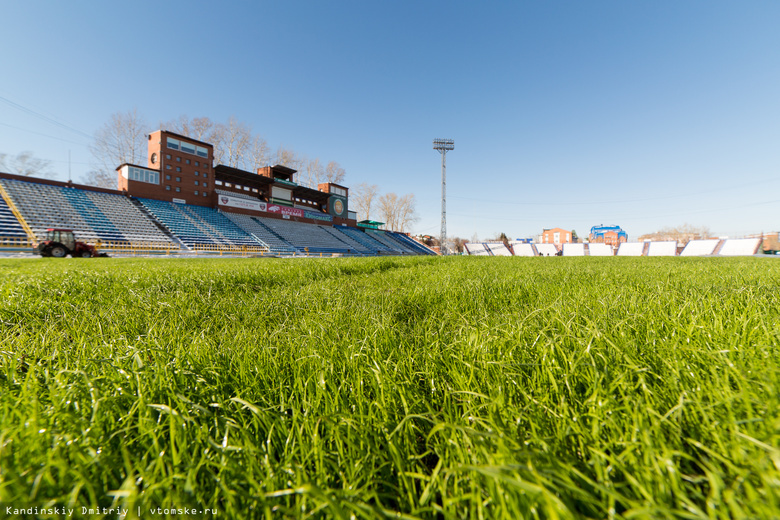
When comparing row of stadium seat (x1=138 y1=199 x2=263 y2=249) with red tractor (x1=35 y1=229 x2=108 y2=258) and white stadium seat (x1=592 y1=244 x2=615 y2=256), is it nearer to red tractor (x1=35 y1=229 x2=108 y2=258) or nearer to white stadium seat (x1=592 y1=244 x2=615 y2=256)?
red tractor (x1=35 y1=229 x2=108 y2=258)

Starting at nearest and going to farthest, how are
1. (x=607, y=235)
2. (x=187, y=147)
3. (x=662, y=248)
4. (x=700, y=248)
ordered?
1. (x=187, y=147)
2. (x=700, y=248)
3. (x=662, y=248)
4. (x=607, y=235)

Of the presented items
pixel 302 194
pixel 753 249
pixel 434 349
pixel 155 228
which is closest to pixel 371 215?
pixel 302 194

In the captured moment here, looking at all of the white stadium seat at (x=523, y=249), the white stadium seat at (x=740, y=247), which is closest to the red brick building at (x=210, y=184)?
the white stadium seat at (x=523, y=249)

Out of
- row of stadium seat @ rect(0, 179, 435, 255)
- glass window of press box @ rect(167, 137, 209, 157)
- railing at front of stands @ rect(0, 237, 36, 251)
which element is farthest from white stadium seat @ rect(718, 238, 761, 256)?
railing at front of stands @ rect(0, 237, 36, 251)

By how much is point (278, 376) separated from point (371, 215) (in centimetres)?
5284

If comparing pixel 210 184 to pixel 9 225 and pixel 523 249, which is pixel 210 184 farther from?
pixel 523 249

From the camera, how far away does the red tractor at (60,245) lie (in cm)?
1581

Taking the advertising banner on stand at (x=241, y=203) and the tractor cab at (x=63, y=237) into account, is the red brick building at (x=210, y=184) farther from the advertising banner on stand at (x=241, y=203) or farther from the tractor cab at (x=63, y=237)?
the tractor cab at (x=63, y=237)

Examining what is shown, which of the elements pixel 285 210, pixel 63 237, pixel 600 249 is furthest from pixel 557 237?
pixel 63 237

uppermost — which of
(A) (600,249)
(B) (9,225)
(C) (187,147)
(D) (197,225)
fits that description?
(C) (187,147)

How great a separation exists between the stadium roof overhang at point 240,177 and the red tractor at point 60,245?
16.6 metres

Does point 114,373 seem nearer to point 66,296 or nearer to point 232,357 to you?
point 232,357

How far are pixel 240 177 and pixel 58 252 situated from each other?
20270 mm

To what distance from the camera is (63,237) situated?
1638 cm
